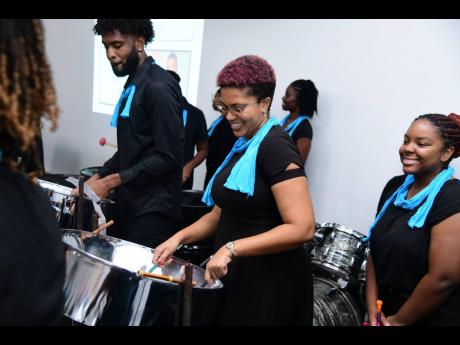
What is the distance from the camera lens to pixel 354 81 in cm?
252

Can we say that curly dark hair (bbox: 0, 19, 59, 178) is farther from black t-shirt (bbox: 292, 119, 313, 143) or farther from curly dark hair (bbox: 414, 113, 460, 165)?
black t-shirt (bbox: 292, 119, 313, 143)

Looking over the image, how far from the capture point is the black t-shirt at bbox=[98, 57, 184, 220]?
152cm

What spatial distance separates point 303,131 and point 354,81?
0.36 metres

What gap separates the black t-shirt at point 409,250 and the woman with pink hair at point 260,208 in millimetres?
262

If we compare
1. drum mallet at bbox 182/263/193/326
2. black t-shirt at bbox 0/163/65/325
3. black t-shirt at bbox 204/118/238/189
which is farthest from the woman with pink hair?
black t-shirt at bbox 204/118/238/189

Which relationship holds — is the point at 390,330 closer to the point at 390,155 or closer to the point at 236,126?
the point at 236,126

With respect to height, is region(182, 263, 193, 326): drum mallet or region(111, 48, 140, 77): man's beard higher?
region(111, 48, 140, 77): man's beard

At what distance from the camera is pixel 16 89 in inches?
21.8

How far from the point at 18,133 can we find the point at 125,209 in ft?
3.45

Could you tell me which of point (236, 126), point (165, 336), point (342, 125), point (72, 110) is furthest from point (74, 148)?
point (165, 336)

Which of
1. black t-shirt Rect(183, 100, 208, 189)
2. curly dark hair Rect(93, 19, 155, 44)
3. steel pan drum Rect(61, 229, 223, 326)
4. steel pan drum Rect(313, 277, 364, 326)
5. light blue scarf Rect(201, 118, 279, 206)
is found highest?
curly dark hair Rect(93, 19, 155, 44)

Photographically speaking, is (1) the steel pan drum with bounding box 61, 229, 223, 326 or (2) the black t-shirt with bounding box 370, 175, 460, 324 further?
(2) the black t-shirt with bounding box 370, 175, 460, 324

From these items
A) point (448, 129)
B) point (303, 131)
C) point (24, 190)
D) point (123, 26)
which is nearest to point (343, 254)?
point (448, 129)

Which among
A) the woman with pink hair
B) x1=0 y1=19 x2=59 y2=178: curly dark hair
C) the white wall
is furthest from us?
the white wall
